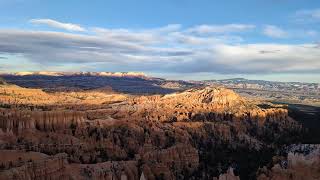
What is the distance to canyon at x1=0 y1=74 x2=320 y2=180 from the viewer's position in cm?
5700

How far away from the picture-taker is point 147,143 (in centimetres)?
7794

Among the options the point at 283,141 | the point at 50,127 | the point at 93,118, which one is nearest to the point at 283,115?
the point at 283,141

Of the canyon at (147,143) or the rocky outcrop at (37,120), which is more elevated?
the rocky outcrop at (37,120)

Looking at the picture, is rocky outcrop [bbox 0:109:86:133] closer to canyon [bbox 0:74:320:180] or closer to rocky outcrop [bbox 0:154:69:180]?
canyon [bbox 0:74:320:180]

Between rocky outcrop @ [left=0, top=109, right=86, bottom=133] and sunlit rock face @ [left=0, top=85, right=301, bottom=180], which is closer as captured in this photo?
sunlit rock face @ [left=0, top=85, right=301, bottom=180]

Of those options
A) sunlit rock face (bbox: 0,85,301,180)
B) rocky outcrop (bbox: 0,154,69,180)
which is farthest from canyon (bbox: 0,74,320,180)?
rocky outcrop (bbox: 0,154,69,180)

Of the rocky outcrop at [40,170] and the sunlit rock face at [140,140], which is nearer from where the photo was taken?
the rocky outcrop at [40,170]

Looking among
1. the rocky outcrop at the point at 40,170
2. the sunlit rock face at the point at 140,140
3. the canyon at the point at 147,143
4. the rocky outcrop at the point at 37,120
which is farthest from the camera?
the rocky outcrop at the point at 37,120

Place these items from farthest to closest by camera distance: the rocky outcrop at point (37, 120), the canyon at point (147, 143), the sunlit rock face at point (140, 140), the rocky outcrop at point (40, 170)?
the rocky outcrop at point (37, 120), the sunlit rock face at point (140, 140), the canyon at point (147, 143), the rocky outcrop at point (40, 170)

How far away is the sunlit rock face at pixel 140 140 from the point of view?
5975 centimetres

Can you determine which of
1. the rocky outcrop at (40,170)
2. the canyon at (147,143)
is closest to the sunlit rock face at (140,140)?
the canyon at (147,143)

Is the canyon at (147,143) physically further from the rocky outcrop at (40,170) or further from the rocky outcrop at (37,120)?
the rocky outcrop at (40,170)

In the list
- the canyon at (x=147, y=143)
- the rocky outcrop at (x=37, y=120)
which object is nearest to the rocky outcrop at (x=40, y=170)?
the canyon at (x=147, y=143)

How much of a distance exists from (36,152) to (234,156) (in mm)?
34760
